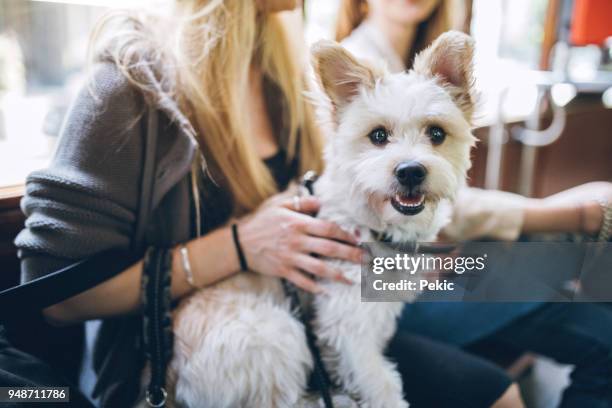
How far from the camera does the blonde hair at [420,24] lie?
0.89 m

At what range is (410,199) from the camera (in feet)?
2.33

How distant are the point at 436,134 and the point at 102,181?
23.2 inches

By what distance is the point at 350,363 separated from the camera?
83cm

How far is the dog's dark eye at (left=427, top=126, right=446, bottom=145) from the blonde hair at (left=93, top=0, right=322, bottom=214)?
1.21ft

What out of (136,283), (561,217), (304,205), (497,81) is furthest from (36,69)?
(561,217)

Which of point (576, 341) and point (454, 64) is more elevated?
point (454, 64)

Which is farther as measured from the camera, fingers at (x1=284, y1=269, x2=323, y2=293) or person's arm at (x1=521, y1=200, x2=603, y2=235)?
person's arm at (x1=521, y1=200, x2=603, y2=235)

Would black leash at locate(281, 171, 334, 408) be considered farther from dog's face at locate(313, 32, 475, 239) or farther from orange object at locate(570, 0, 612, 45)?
orange object at locate(570, 0, 612, 45)

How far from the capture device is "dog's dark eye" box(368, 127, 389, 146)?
2.55ft

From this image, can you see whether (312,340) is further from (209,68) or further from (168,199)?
(209,68)

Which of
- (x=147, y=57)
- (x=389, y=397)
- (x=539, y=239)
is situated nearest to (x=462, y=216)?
(x=539, y=239)

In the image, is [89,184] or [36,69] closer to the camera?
[89,184]

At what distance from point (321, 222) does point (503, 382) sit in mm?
489

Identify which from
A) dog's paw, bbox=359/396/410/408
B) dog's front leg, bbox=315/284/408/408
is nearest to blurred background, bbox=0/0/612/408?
dog's front leg, bbox=315/284/408/408
